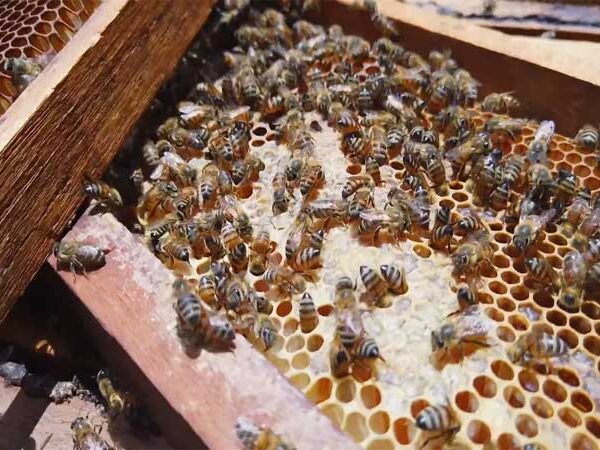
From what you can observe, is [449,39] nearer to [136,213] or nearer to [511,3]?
[511,3]

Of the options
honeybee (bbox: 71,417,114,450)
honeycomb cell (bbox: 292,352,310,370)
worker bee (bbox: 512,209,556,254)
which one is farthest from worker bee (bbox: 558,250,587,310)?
honeybee (bbox: 71,417,114,450)

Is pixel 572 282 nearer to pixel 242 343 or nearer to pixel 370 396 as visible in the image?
pixel 370 396

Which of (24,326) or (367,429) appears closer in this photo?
(367,429)

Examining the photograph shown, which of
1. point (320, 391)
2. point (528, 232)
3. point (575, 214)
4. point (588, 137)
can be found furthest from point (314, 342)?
point (588, 137)

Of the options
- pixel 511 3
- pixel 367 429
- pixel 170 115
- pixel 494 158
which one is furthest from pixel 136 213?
pixel 511 3

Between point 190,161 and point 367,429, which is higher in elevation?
point 190,161

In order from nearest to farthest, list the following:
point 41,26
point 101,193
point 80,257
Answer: point 80,257 < point 101,193 < point 41,26
